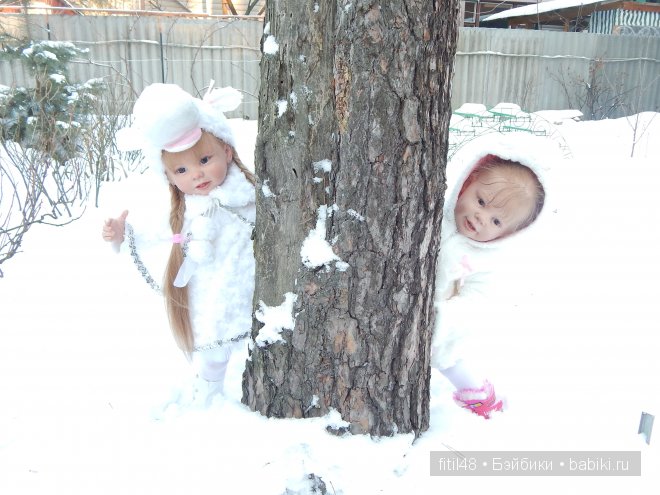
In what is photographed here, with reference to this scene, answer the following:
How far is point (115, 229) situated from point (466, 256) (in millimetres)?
1209

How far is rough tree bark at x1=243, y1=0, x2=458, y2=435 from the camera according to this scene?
1192 millimetres

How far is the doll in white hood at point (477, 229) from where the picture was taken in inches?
63.6

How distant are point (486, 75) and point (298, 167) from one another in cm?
1022

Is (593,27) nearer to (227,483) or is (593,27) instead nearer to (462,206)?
(462,206)

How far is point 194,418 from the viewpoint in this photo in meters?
1.60

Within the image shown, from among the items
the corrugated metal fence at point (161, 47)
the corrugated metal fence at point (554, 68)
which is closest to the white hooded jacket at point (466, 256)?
the corrugated metal fence at point (161, 47)

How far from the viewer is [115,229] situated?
1772 mm

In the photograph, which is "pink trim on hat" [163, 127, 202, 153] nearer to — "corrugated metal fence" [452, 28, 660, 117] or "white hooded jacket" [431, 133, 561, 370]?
"white hooded jacket" [431, 133, 561, 370]

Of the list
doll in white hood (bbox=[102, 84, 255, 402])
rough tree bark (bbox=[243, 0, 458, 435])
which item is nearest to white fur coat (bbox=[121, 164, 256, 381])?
doll in white hood (bbox=[102, 84, 255, 402])

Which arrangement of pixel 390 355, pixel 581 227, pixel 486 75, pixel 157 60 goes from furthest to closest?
pixel 486 75, pixel 157 60, pixel 581 227, pixel 390 355

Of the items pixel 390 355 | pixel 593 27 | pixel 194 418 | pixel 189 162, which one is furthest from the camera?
pixel 593 27

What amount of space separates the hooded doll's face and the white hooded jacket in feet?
0.10

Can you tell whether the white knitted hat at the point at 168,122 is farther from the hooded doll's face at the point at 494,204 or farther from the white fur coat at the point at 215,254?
the hooded doll's face at the point at 494,204


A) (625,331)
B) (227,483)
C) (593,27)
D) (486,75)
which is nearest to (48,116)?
(227,483)
